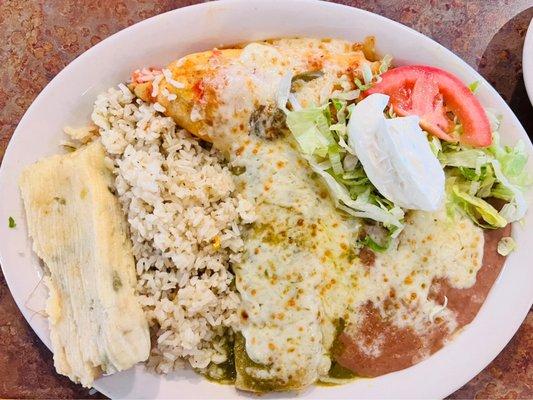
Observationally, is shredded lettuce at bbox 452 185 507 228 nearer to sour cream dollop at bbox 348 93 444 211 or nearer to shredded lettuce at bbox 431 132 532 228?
shredded lettuce at bbox 431 132 532 228

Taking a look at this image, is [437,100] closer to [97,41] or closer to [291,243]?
[291,243]

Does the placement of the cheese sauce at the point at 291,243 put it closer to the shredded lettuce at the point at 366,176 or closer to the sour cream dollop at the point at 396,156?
the shredded lettuce at the point at 366,176

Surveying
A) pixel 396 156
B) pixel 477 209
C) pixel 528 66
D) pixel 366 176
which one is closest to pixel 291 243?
pixel 366 176

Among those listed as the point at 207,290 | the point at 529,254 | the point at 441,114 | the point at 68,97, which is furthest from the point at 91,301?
the point at 529,254

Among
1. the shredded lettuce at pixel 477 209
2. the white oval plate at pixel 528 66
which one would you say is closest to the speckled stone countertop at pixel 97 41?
the white oval plate at pixel 528 66

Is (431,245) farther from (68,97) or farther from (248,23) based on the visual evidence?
(68,97)

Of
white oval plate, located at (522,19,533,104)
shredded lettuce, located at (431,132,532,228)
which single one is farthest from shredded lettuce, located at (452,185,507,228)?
white oval plate, located at (522,19,533,104)
